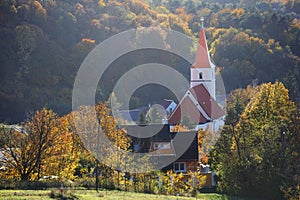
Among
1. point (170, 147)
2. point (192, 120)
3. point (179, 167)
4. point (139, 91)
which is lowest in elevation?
point (179, 167)

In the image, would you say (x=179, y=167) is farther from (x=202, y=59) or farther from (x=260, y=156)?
(x=202, y=59)

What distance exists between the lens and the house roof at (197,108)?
39.3 meters

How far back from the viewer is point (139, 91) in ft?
192

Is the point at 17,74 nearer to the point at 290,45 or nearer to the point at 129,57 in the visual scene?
the point at 129,57

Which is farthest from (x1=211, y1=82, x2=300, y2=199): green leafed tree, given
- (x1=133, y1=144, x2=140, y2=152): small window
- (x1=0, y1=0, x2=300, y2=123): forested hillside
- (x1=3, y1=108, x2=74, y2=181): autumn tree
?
(x1=0, y1=0, x2=300, y2=123): forested hillside

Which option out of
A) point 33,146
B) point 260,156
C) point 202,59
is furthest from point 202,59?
point 33,146

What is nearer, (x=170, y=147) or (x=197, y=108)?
(x=170, y=147)

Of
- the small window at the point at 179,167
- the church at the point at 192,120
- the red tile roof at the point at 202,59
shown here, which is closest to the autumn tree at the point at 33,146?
the church at the point at 192,120

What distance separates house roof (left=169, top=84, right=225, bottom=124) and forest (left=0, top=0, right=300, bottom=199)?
5.14ft

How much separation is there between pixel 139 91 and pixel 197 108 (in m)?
17.7

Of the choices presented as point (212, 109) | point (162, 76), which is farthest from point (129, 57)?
point (212, 109)

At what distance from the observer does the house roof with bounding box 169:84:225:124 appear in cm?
3926

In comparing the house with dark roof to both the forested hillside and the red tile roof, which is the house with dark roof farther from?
the forested hillside

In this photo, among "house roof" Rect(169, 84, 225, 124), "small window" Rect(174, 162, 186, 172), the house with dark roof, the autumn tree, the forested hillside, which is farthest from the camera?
the forested hillside
